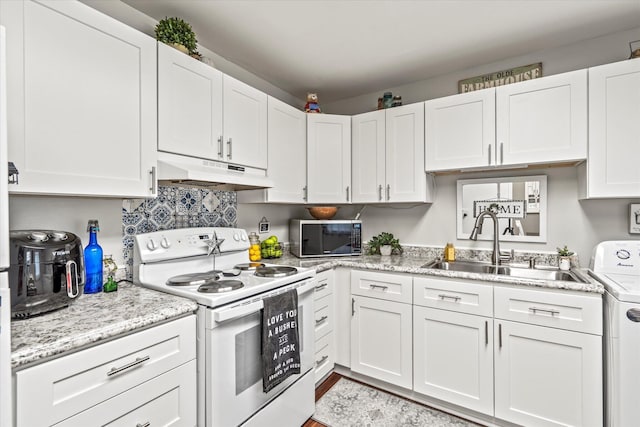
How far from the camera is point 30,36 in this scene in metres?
1.17

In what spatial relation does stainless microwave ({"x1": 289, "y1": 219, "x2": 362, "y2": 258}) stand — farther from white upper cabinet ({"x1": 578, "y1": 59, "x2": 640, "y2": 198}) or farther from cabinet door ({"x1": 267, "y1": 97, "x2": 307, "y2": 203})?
white upper cabinet ({"x1": 578, "y1": 59, "x2": 640, "y2": 198})

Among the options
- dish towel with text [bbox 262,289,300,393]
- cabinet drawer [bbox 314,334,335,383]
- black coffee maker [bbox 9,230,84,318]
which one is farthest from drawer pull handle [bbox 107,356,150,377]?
cabinet drawer [bbox 314,334,335,383]

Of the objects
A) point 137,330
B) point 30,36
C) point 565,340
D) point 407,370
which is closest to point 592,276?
point 565,340

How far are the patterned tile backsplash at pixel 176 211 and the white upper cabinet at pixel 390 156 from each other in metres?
1.13

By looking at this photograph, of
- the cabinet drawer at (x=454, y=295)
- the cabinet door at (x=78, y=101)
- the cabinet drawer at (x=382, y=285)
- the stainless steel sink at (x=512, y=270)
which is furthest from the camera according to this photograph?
the cabinet drawer at (x=382, y=285)

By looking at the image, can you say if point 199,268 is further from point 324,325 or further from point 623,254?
point 623,254

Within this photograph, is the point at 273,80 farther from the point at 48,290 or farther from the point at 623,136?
the point at 623,136

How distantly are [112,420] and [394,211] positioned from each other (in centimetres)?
245

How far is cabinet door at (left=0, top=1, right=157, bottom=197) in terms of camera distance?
115 cm

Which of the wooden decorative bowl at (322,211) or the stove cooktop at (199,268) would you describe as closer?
the stove cooktop at (199,268)

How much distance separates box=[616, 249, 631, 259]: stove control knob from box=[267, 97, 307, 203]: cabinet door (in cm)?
212

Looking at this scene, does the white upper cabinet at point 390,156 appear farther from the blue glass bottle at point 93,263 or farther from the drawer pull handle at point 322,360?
the blue glass bottle at point 93,263

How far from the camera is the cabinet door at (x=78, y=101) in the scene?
1146 millimetres

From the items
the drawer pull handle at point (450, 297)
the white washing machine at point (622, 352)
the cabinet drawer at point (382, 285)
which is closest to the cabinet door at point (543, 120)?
the white washing machine at point (622, 352)
